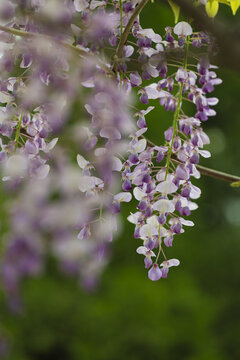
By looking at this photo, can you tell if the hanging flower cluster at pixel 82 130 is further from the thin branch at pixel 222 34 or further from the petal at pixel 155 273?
the thin branch at pixel 222 34

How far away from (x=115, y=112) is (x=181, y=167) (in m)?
0.39

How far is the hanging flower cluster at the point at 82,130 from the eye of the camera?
0.50m

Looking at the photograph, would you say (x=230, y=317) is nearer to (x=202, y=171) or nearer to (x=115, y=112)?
(x=202, y=171)

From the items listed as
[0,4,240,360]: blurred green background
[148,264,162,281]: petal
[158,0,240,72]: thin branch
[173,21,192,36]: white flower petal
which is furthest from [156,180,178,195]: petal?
[0,4,240,360]: blurred green background

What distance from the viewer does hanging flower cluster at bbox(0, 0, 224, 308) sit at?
499 millimetres

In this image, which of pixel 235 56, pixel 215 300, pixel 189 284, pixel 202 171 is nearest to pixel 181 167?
pixel 202 171

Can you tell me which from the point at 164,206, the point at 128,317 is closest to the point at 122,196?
the point at 164,206

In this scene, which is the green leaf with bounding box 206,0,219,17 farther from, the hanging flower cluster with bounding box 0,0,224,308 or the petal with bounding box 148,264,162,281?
the petal with bounding box 148,264,162,281

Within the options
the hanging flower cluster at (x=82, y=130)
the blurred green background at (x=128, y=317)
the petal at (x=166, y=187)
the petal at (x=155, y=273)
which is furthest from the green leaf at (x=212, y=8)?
the blurred green background at (x=128, y=317)

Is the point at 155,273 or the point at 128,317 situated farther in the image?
the point at 128,317

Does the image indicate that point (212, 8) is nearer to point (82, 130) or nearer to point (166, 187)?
point (166, 187)

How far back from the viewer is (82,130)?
0.63 m

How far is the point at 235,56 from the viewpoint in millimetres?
497

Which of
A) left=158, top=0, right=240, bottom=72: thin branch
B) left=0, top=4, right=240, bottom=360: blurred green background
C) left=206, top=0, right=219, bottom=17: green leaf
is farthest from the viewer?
left=0, top=4, right=240, bottom=360: blurred green background
